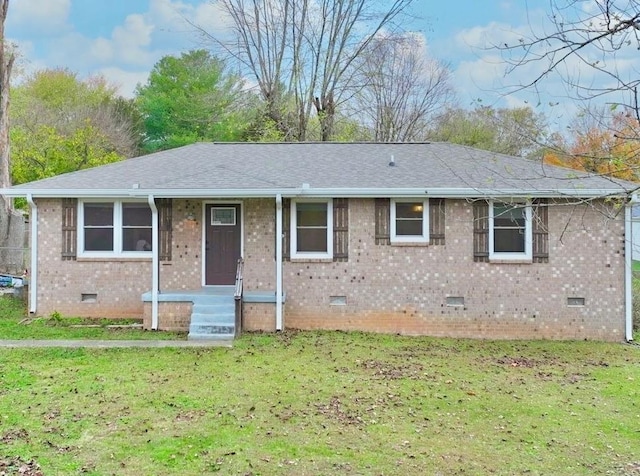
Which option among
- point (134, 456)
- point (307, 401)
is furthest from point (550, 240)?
point (134, 456)

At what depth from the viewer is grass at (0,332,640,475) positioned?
4246mm

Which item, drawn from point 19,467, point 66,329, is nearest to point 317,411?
point 19,467

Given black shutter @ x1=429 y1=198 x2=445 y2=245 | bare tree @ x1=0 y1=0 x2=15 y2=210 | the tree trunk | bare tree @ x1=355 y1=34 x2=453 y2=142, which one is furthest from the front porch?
bare tree @ x1=355 y1=34 x2=453 y2=142

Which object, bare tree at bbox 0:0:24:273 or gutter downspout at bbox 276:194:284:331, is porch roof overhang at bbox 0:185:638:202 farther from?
bare tree at bbox 0:0:24:273

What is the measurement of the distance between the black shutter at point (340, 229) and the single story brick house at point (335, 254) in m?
0.03

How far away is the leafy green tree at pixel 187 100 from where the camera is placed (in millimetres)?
27688

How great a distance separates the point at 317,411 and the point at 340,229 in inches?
206

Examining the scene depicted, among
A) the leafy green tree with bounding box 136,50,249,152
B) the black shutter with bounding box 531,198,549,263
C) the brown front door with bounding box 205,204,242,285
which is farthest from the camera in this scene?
the leafy green tree with bounding box 136,50,249,152

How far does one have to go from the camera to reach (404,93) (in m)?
27.3

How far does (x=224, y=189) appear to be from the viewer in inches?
376

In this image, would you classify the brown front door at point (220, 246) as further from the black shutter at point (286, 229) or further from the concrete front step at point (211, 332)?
the concrete front step at point (211, 332)

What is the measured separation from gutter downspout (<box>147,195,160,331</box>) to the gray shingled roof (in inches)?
21.2

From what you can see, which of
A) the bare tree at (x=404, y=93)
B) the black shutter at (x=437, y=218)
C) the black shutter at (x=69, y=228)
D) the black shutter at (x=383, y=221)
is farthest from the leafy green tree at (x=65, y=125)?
the black shutter at (x=437, y=218)

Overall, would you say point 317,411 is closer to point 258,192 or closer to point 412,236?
point 258,192
